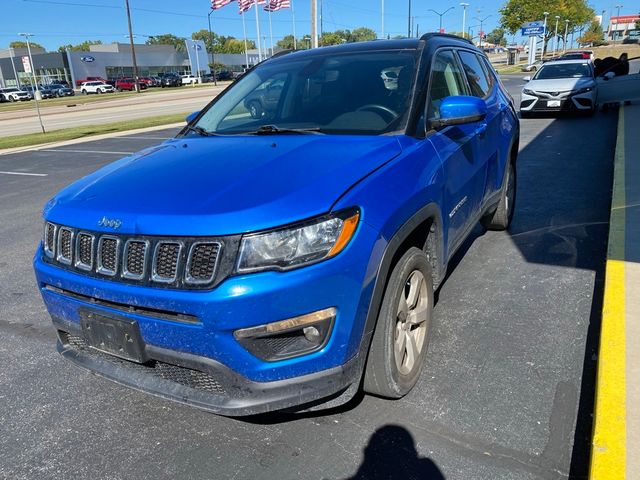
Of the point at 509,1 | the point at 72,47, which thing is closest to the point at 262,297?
the point at 509,1

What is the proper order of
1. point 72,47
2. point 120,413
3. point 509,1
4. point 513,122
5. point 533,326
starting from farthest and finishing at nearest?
point 72,47 → point 509,1 → point 513,122 → point 533,326 → point 120,413

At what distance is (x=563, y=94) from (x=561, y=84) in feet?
1.26

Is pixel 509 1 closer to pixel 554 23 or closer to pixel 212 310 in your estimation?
pixel 554 23

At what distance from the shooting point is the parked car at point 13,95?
55.1 meters

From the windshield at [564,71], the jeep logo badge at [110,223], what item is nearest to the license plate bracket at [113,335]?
the jeep logo badge at [110,223]

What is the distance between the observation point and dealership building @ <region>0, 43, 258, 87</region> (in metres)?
73.2

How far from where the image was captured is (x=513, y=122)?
5.32m

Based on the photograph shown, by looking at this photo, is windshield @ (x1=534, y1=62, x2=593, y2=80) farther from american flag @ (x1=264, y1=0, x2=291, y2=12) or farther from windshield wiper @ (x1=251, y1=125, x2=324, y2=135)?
american flag @ (x1=264, y1=0, x2=291, y2=12)

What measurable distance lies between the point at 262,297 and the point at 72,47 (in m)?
159

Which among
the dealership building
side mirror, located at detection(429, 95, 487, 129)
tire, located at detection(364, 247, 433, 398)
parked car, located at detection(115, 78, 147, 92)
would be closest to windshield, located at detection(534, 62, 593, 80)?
side mirror, located at detection(429, 95, 487, 129)

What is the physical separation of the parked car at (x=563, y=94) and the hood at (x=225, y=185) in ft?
44.2

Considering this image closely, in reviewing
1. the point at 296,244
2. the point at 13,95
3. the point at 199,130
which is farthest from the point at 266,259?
the point at 13,95

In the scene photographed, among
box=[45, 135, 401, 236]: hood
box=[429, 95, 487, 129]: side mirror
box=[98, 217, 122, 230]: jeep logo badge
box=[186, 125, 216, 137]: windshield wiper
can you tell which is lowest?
box=[98, 217, 122, 230]: jeep logo badge

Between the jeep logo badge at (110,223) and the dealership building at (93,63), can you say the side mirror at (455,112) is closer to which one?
the jeep logo badge at (110,223)
